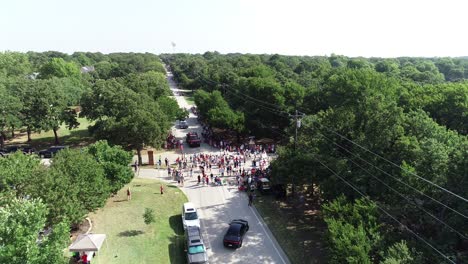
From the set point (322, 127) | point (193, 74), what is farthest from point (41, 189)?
point (193, 74)

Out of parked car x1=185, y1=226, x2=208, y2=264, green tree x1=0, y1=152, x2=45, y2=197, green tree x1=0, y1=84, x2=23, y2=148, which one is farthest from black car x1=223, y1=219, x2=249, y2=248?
green tree x1=0, y1=84, x2=23, y2=148

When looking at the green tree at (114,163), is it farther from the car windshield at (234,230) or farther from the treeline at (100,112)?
the car windshield at (234,230)

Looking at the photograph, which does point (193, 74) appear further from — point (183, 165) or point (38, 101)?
point (183, 165)

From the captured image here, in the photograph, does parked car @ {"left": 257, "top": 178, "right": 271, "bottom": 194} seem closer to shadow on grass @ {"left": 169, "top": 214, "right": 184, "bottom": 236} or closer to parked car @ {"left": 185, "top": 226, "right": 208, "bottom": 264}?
shadow on grass @ {"left": 169, "top": 214, "right": 184, "bottom": 236}

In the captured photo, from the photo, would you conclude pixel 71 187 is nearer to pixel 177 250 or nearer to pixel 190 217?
pixel 177 250

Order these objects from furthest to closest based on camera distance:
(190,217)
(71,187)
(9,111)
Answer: (9,111) < (190,217) < (71,187)

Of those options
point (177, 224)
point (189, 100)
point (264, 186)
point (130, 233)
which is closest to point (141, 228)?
point (130, 233)
